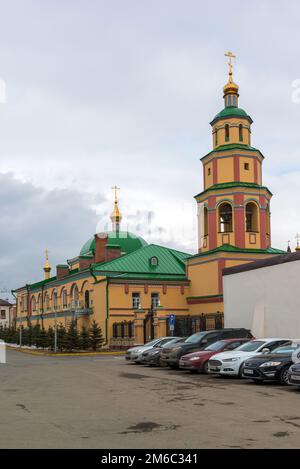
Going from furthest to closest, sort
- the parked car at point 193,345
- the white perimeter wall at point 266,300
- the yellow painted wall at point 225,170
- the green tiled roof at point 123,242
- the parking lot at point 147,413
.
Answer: the green tiled roof at point 123,242 → the yellow painted wall at point 225,170 → the white perimeter wall at point 266,300 → the parked car at point 193,345 → the parking lot at point 147,413

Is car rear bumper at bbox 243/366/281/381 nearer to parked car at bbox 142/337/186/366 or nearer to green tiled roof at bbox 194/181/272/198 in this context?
parked car at bbox 142/337/186/366

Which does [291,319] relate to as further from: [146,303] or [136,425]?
[146,303]

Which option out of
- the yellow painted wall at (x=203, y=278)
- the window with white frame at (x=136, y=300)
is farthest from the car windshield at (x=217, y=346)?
the window with white frame at (x=136, y=300)

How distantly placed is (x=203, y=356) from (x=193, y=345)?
274 cm

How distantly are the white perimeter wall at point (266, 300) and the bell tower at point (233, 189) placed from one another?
36.1ft

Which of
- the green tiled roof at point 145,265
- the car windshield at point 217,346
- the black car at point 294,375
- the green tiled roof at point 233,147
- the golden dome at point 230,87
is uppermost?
the golden dome at point 230,87

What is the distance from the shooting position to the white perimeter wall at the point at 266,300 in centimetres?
2689

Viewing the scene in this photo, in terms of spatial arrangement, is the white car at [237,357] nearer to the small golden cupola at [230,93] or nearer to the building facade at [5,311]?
the small golden cupola at [230,93]

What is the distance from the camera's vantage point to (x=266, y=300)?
29.0m

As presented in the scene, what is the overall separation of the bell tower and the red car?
71.4 ft

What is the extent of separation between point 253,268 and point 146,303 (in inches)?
739

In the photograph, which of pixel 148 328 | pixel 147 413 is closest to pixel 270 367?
pixel 147 413

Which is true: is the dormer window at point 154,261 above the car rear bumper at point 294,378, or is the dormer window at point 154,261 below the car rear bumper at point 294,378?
above

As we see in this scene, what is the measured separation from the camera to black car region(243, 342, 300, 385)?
17328 millimetres
